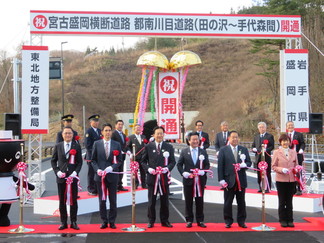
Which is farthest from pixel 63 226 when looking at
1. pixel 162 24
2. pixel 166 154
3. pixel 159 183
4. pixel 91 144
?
pixel 162 24

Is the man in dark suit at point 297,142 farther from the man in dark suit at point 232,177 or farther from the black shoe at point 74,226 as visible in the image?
the black shoe at point 74,226

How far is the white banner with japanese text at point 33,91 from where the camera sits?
1098 centimetres

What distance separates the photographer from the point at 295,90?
11.9 metres

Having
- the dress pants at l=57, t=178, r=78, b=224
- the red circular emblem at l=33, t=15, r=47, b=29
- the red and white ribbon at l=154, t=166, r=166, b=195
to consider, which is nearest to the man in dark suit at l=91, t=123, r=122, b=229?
the dress pants at l=57, t=178, r=78, b=224

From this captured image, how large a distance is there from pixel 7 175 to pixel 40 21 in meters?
4.47

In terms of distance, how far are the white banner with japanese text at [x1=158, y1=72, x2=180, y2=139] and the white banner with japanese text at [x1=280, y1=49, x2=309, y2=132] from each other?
14.7 feet

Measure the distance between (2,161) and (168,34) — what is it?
5392 millimetres

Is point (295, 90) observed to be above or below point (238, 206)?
above

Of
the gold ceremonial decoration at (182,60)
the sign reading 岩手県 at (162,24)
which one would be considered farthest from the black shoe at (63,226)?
the gold ceremonial decoration at (182,60)

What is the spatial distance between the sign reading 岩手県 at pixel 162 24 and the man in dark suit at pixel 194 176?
4443mm

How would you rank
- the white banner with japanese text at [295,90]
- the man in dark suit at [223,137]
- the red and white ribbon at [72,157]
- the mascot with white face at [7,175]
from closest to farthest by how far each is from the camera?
1. the red and white ribbon at [72,157]
2. the mascot with white face at [7,175]
3. the man in dark suit at [223,137]
4. the white banner with japanese text at [295,90]

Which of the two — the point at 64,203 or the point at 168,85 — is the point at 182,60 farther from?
the point at 64,203

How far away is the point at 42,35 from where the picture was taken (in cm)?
1139

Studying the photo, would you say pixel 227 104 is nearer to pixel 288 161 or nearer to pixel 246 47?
pixel 246 47
